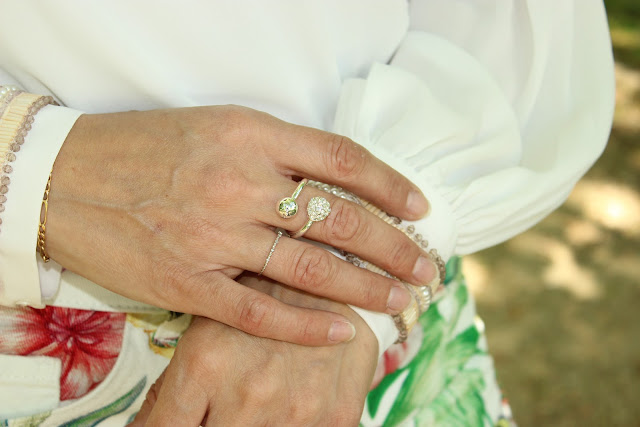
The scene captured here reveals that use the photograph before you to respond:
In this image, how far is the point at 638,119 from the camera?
368 cm

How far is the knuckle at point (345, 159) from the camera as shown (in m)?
0.95

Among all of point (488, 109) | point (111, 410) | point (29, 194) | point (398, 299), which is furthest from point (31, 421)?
point (488, 109)

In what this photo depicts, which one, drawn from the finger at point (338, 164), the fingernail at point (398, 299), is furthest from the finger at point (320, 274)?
the finger at point (338, 164)

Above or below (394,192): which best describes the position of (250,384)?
below

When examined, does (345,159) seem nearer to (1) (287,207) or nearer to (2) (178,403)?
(1) (287,207)

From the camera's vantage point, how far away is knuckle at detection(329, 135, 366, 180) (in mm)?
952

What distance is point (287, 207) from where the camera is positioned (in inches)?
35.9

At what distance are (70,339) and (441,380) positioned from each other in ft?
2.27

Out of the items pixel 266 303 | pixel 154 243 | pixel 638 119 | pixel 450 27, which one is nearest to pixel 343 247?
pixel 266 303

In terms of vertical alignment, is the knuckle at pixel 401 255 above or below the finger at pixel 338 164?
below

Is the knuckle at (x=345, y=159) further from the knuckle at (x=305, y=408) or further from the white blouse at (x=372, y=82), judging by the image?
the knuckle at (x=305, y=408)

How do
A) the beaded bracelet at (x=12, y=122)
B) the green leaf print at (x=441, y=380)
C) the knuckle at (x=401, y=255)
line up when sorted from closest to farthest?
the beaded bracelet at (x=12, y=122)
the knuckle at (x=401, y=255)
the green leaf print at (x=441, y=380)

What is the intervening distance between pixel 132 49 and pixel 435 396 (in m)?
0.83

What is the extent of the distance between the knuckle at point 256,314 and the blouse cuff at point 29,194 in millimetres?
315
